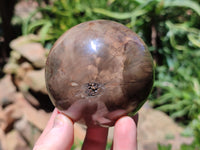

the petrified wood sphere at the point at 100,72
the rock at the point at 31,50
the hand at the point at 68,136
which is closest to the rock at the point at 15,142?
the rock at the point at 31,50

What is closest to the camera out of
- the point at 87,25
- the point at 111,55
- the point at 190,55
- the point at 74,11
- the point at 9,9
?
the point at 111,55

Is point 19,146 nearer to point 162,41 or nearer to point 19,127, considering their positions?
point 19,127

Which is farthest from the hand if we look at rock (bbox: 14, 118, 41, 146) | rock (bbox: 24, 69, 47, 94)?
rock (bbox: 24, 69, 47, 94)

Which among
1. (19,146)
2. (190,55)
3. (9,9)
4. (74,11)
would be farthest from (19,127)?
(9,9)

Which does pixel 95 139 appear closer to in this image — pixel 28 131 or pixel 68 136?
pixel 68 136

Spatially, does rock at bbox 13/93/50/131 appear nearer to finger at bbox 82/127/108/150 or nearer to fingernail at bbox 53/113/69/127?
finger at bbox 82/127/108/150
